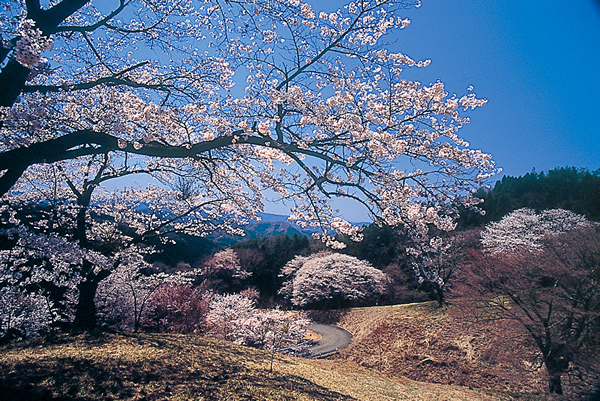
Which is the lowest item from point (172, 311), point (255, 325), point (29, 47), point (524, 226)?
point (172, 311)

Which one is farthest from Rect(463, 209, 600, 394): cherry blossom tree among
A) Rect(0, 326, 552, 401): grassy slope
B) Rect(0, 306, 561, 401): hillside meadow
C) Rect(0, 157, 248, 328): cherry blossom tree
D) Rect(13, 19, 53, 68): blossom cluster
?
Rect(13, 19, 53, 68): blossom cluster

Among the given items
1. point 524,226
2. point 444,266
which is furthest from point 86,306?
point 524,226

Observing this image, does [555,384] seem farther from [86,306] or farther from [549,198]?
[549,198]

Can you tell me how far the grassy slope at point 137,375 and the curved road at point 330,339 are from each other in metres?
11.1

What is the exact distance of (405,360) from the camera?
45.3 feet

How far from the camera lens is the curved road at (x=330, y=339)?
16467mm

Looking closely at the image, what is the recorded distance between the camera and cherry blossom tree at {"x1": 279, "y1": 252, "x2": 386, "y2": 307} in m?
26.7

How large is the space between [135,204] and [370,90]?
7927 millimetres

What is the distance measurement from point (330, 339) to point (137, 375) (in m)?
17.6

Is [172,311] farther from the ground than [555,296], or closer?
closer

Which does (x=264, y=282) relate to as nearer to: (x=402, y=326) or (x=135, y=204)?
(x=402, y=326)

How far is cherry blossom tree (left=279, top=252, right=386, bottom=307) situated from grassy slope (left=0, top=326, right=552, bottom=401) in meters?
21.1

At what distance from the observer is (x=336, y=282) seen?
26.8 m

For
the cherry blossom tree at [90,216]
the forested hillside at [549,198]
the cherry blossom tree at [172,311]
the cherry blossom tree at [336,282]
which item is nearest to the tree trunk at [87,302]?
the cherry blossom tree at [90,216]
